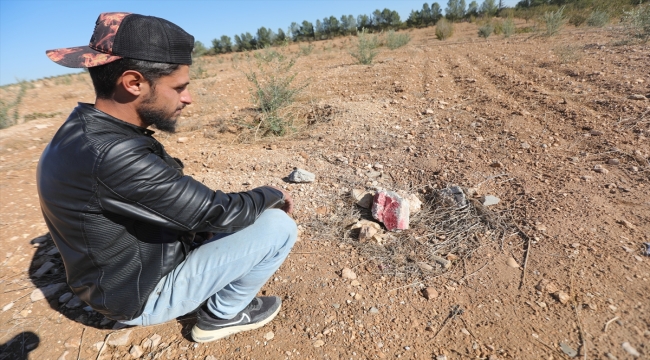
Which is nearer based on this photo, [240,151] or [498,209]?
[498,209]

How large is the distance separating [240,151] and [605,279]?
3.04m

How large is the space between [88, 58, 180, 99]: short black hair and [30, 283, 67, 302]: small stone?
133cm

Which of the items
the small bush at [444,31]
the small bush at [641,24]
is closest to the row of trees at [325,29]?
the small bush at [444,31]

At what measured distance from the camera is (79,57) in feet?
3.52

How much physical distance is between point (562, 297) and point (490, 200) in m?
0.80

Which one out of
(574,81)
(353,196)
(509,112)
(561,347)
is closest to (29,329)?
(353,196)

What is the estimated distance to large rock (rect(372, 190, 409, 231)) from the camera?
209 centimetres

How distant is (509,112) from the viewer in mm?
3576

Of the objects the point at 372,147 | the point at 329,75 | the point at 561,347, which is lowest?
the point at 561,347

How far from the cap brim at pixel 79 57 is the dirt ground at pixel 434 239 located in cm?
123

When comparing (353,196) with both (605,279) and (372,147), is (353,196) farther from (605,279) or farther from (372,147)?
(605,279)

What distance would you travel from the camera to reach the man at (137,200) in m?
1.02

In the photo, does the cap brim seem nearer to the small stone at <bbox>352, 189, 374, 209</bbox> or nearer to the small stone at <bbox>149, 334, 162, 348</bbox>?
the small stone at <bbox>149, 334, 162, 348</bbox>

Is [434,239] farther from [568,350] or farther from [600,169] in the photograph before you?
[600,169]
